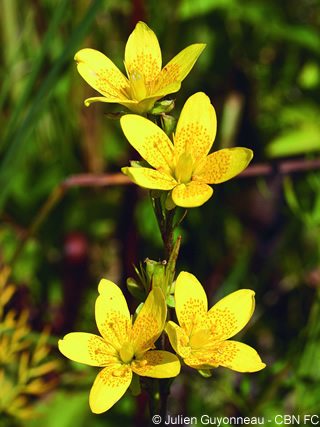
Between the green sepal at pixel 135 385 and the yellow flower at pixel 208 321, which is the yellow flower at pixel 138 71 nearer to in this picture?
the yellow flower at pixel 208 321

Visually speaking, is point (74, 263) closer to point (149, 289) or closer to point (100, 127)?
point (100, 127)

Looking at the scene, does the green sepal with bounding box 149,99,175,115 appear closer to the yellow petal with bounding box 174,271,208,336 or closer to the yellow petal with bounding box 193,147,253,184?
the yellow petal with bounding box 193,147,253,184

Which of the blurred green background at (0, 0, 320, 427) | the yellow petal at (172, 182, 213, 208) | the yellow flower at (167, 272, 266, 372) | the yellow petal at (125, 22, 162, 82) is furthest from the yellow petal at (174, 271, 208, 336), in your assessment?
the blurred green background at (0, 0, 320, 427)

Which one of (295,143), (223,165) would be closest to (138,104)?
(223,165)

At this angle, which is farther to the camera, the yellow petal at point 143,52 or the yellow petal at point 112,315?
the yellow petal at point 143,52

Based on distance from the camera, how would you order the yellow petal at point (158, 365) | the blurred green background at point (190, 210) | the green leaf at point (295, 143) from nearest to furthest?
the yellow petal at point (158, 365) → the green leaf at point (295, 143) → the blurred green background at point (190, 210)

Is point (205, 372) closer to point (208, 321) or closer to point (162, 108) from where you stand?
point (208, 321)

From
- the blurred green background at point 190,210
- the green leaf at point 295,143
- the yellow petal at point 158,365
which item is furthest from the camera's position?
the blurred green background at point 190,210

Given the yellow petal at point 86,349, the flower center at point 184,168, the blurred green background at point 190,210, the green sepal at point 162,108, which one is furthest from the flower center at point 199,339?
the blurred green background at point 190,210
